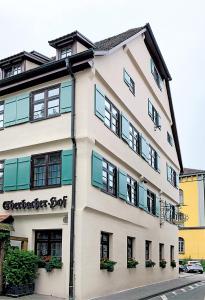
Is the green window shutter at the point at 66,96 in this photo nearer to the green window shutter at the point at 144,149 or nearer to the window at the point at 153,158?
the green window shutter at the point at 144,149

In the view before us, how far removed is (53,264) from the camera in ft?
60.2

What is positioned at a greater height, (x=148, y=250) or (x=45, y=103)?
(x=45, y=103)

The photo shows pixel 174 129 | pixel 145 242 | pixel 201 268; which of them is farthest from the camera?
pixel 201 268

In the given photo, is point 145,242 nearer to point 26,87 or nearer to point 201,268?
point 26,87

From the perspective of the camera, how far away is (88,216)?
18.7m

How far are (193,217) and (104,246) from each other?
34.6m

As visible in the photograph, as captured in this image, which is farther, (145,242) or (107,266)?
(145,242)

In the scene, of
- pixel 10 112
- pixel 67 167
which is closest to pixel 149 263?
pixel 67 167

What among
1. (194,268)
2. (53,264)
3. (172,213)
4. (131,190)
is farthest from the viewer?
(194,268)

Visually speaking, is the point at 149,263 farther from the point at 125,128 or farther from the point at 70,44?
the point at 70,44

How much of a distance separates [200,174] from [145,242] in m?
29.0

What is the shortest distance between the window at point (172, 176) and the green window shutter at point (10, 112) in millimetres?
16496

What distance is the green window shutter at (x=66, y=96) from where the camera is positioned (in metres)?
19.5

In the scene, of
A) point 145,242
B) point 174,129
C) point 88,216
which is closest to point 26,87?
point 88,216
